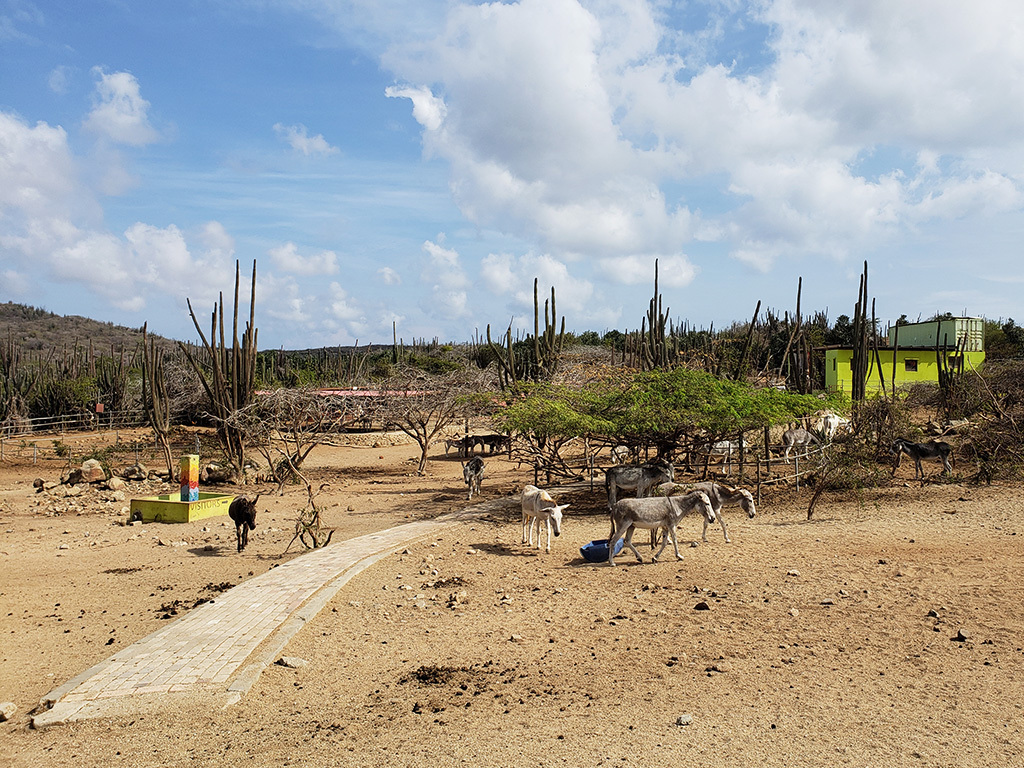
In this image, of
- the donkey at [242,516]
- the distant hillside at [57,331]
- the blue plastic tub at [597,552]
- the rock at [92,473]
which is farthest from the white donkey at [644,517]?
the distant hillside at [57,331]

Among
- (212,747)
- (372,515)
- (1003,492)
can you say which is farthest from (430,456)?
(212,747)

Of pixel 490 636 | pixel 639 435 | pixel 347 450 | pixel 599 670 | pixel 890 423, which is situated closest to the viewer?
pixel 599 670

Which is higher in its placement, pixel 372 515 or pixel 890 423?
pixel 890 423

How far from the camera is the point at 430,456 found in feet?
109

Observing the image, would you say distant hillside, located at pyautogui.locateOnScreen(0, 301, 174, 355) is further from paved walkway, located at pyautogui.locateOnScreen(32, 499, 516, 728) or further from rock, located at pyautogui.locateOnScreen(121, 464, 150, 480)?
paved walkway, located at pyautogui.locateOnScreen(32, 499, 516, 728)

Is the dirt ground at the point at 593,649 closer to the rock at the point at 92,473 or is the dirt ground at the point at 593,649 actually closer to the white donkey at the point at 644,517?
the white donkey at the point at 644,517

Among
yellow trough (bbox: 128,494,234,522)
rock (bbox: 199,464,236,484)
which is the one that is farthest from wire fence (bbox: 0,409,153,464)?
yellow trough (bbox: 128,494,234,522)

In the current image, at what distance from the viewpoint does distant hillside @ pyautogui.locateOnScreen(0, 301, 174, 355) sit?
3049 inches

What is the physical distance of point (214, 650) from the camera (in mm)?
8164

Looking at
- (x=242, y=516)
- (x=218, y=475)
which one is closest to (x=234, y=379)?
(x=218, y=475)

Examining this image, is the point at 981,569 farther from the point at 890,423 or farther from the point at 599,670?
the point at 890,423

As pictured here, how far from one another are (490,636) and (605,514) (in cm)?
859

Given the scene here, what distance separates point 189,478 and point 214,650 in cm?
1117

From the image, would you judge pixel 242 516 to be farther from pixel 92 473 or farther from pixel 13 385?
pixel 13 385
